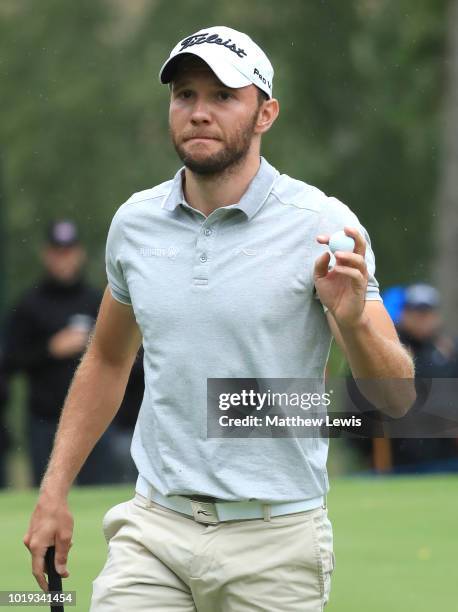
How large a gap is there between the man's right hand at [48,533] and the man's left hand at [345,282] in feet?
3.54

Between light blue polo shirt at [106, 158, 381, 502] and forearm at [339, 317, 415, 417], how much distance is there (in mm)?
204

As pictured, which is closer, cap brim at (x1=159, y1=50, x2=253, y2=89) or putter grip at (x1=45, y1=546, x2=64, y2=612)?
cap brim at (x1=159, y1=50, x2=253, y2=89)

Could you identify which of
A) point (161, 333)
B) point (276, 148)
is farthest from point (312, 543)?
point (276, 148)

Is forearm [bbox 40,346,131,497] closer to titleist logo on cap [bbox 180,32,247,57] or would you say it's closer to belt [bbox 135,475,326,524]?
belt [bbox 135,475,326,524]

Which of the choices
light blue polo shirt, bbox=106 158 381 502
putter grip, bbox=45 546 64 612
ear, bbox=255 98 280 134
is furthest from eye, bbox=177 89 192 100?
putter grip, bbox=45 546 64 612

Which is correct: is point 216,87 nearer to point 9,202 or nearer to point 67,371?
point 67,371

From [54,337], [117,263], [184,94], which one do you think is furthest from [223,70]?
[54,337]

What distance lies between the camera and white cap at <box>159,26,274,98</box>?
13.3 ft

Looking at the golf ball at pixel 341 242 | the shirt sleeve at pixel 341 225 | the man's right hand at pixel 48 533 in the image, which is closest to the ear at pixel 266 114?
the shirt sleeve at pixel 341 225

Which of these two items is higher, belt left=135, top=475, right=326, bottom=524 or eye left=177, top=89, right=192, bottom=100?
eye left=177, top=89, right=192, bottom=100

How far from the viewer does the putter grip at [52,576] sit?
422 cm

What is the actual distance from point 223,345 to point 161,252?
0.35 m

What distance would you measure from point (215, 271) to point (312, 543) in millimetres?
792

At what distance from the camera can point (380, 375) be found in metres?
3.77
